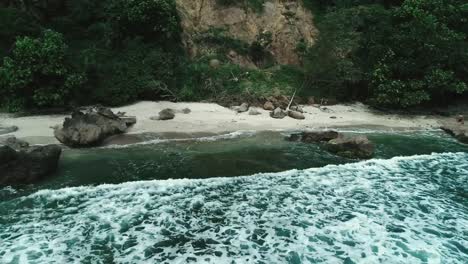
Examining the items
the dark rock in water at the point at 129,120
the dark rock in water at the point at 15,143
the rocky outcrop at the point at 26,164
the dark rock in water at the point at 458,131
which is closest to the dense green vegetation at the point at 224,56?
the dark rock in water at the point at 458,131

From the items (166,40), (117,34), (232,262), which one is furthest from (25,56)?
(232,262)

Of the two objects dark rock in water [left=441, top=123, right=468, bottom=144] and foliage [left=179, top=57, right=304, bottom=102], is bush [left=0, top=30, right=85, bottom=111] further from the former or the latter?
dark rock in water [left=441, top=123, right=468, bottom=144]

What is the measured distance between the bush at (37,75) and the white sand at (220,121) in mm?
1005

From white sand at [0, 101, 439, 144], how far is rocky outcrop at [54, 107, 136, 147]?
2.53 ft

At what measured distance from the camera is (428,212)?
13094 mm

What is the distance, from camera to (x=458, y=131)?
71.4 ft

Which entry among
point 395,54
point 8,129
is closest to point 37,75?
point 8,129

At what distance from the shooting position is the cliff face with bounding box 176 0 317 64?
93.9ft

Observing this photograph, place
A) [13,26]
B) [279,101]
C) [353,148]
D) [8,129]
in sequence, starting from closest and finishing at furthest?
[353,148], [8,129], [13,26], [279,101]

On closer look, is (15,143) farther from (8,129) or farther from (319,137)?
(319,137)

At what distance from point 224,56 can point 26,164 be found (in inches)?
637

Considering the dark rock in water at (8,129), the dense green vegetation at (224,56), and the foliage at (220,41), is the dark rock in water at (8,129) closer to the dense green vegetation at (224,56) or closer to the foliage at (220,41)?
the dense green vegetation at (224,56)

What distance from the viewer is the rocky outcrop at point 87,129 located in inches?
691

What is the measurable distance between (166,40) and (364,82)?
1357cm
